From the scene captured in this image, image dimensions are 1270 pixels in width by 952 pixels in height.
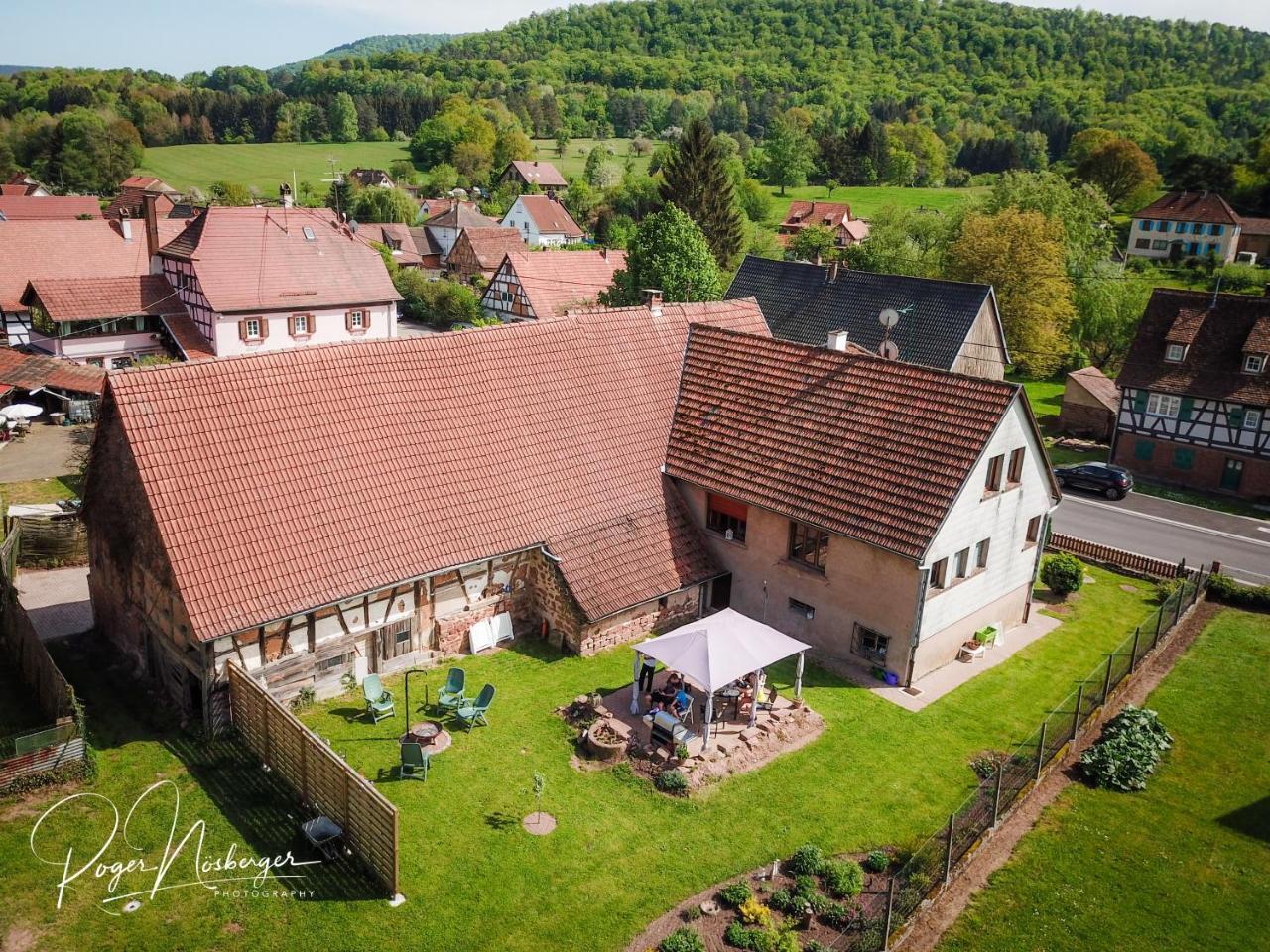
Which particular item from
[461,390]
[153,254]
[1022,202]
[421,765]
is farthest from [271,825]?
[1022,202]

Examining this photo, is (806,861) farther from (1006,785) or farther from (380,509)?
(380,509)

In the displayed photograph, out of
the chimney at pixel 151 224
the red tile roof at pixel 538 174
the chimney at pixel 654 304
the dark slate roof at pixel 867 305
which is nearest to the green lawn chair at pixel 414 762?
the chimney at pixel 654 304

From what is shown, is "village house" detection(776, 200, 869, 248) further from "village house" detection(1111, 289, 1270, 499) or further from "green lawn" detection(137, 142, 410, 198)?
"green lawn" detection(137, 142, 410, 198)

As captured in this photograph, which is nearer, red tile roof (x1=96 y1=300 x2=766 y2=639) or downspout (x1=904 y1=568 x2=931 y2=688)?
red tile roof (x1=96 y1=300 x2=766 y2=639)

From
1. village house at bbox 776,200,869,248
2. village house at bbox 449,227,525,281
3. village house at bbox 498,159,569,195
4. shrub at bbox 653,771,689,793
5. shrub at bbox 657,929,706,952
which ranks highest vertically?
village house at bbox 498,159,569,195

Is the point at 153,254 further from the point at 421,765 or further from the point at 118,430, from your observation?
the point at 421,765

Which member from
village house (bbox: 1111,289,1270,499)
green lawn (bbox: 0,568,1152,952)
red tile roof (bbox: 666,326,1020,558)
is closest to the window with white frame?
village house (bbox: 1111,289,1270,499)

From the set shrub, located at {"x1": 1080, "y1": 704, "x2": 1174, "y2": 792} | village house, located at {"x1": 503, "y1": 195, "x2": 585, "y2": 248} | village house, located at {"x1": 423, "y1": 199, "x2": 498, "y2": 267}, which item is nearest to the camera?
shrub, located at {"x1": 1080, "y1": 704, "x2": 1174, "y2": 792}
